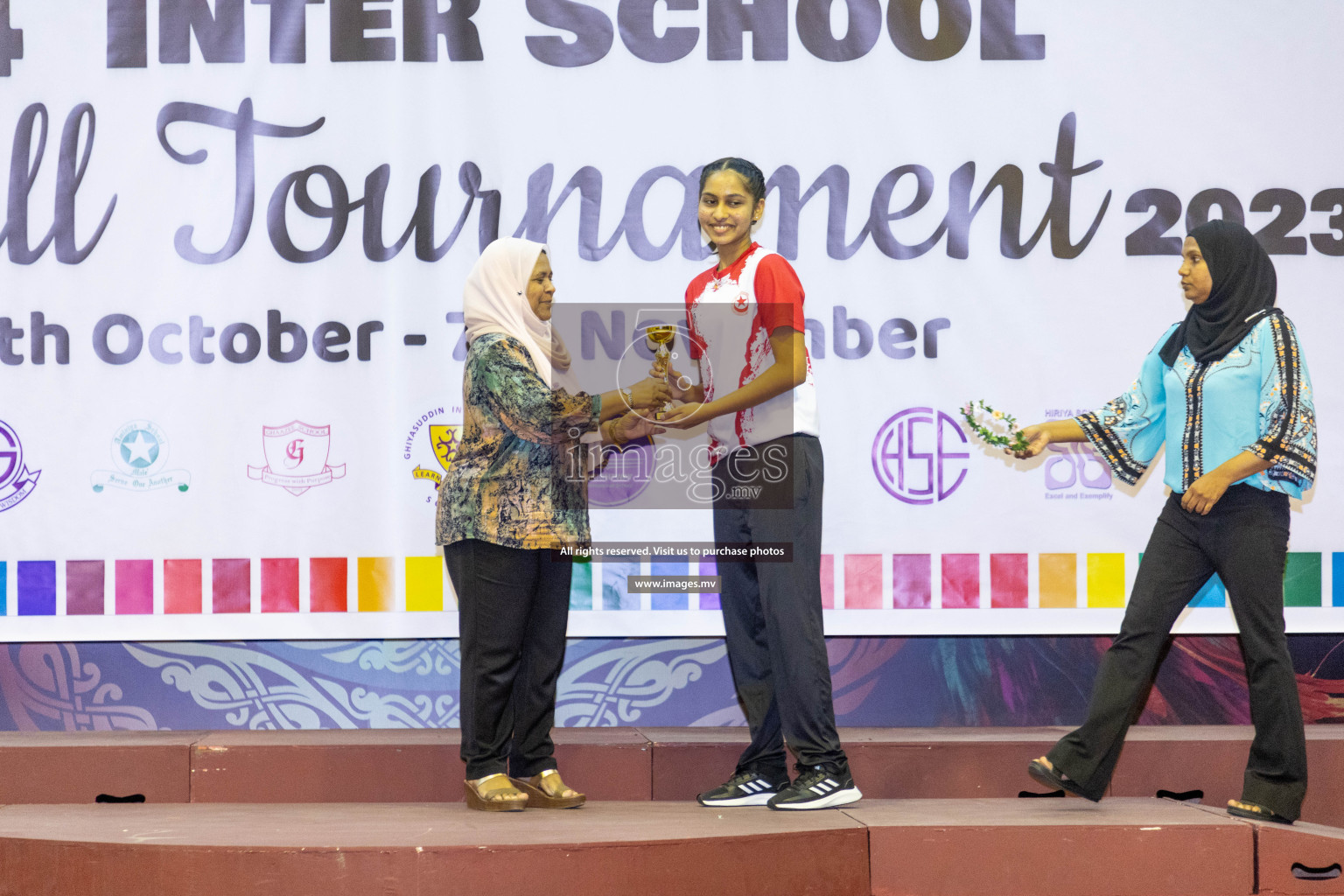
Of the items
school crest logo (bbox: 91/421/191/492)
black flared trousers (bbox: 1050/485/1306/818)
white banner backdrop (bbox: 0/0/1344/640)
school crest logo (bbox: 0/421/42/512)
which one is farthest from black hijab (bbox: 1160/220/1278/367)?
school crest logo (bbox: 0/421/42/512)

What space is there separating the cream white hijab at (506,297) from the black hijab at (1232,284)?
1681 millimetres

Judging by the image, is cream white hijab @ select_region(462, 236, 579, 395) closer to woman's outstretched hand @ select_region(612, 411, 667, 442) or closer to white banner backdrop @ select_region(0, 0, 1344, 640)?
woman's outstretched hand @ select_region(612, 411, 667, 442)

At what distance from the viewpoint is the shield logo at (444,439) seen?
12.5ft

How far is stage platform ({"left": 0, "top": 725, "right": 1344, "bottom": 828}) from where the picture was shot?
3.46 m

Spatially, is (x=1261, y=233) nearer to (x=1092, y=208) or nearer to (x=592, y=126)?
(x=1092, y=208)

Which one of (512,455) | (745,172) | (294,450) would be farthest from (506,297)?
(294,450)

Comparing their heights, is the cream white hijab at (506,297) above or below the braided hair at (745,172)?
below

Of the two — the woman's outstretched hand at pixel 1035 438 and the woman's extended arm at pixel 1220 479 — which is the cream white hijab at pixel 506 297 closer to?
the woman's outstretched hand at pixel 1035 438

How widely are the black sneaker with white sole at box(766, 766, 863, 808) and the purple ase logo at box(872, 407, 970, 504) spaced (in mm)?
1151

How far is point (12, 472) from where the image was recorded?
3814 mm

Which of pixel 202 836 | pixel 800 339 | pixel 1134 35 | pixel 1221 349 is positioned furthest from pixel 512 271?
pixel 1134 35

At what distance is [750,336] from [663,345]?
310mm

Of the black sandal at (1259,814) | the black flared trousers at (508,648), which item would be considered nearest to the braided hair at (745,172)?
the black flared trousers at (508,648)

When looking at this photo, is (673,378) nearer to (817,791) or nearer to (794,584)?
(794,584)
